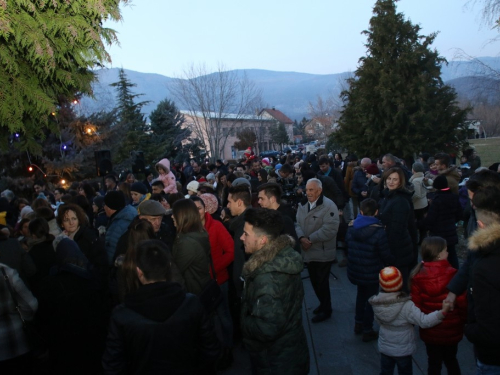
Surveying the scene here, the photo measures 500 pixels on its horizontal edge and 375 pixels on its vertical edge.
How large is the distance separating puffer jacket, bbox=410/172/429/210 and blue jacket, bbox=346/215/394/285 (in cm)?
319

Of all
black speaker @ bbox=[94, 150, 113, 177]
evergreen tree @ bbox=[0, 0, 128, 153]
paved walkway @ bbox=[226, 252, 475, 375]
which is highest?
evergreen tree @ bbox=[0, 0, 128, 153]

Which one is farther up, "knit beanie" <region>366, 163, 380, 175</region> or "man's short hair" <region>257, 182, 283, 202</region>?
"man's short hair" <region>257, 182, 283, 202</region>

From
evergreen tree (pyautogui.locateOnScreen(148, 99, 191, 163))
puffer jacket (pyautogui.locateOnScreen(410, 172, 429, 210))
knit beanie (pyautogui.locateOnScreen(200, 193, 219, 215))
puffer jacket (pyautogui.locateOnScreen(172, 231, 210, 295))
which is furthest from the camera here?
evergreen tree (pyautogui.locateOnScreen(148, 99, 191, 163))

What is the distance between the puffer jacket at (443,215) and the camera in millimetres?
6668

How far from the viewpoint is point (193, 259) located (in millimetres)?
4137

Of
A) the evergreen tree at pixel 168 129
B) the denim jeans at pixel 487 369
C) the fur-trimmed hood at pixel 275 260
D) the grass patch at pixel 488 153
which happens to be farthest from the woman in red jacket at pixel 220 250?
the evergreen tree at pixel 168 129

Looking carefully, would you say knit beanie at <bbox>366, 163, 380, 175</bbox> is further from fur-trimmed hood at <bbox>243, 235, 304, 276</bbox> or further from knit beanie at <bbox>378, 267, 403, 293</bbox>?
fur-trimmed hood at <bbox>243, 235, 304, 276</bbox>

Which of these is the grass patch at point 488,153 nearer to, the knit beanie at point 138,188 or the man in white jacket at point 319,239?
the man in white jacket at point 319,239

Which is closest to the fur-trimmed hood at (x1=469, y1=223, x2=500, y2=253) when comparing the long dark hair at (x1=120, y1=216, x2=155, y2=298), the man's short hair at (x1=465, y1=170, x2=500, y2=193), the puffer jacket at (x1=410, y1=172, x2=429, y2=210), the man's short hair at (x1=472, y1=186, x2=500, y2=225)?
the man's short hair at (x1=472, y1=186, x2=500, y2=225)

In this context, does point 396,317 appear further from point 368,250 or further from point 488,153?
point 488,153

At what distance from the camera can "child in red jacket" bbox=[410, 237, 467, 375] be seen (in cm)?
379

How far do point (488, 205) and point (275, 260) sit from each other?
1588 millimetres

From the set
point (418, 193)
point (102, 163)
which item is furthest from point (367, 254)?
point (102, 163)

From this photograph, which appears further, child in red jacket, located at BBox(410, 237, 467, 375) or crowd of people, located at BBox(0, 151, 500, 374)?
child in red jacket, located at BBox(410, 237, 467, 375)
